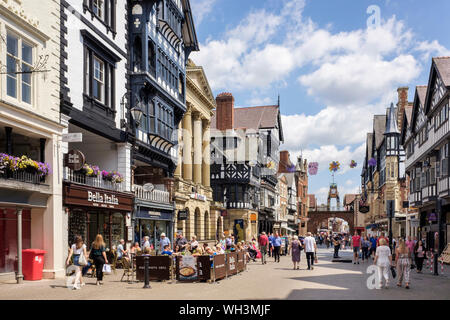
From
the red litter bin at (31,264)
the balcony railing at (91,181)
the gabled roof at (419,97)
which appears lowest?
the red litter bin at (31,264)

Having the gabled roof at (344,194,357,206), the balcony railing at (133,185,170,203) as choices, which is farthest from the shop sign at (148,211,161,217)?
the gabled roof at (344,194,357,206)

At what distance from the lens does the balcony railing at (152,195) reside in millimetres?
27000

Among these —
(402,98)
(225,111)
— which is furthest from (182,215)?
(402,98)

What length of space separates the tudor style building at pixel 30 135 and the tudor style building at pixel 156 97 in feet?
21.2

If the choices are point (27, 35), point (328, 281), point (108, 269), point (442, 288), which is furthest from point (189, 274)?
point (27, 35)

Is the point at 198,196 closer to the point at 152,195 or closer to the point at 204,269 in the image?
the point at 152,195

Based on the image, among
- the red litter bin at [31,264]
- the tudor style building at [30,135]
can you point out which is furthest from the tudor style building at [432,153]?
the red litter bin at [31,264]

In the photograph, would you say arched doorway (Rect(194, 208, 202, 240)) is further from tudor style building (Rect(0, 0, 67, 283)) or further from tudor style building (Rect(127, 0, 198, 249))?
tudor style building (Rect(0, 0, 67, 283))

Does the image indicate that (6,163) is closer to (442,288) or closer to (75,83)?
(75,83)

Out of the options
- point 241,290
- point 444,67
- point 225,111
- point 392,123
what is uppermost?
point 225,111

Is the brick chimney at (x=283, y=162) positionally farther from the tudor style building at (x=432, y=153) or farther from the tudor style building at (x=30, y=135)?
the tudor style building at (x=30, y=135)

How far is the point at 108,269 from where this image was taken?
53.8 feet

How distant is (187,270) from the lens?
17.5 metres

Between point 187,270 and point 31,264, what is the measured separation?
4.89 meters
